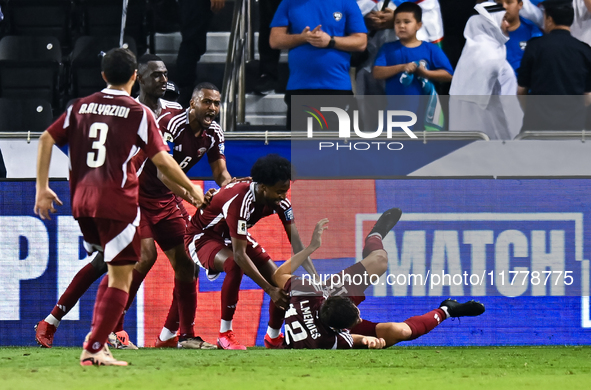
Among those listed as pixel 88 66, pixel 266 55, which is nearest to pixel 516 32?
pixel 266 55

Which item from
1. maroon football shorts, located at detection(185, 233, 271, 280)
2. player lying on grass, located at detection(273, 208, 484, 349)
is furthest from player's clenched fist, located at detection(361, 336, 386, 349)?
maroon football shorts, located at detection(185, 233, 271, 280)

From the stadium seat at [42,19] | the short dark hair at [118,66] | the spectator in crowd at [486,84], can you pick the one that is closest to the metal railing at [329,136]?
the spectator in crowd at [486,84]

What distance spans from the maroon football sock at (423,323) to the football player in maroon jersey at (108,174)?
8.01ft

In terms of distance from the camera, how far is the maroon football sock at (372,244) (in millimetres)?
6609

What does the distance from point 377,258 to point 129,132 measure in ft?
9.13

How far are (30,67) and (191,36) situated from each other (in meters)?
2.01

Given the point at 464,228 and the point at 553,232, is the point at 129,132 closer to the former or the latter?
the point at 464,228

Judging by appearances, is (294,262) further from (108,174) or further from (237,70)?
(237,70)

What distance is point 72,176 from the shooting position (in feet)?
14.8

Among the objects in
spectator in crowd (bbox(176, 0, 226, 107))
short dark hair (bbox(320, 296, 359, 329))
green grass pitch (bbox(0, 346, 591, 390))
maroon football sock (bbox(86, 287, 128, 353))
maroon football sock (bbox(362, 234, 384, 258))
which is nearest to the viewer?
green grass pitch (bbox(0, 346, 591, 390))

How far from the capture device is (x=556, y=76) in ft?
23.6

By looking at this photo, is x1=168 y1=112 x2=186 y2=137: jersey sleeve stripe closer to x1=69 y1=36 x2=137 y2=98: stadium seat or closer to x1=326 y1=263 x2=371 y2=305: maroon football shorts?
x1=326 y1=263 x2=371 y2=305: maroon football shorts

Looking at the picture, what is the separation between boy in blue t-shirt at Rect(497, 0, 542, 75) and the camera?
792 centimetres

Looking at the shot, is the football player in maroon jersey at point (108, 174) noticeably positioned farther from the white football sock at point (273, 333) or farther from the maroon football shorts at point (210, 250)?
the white football sock at point (273, 333)
